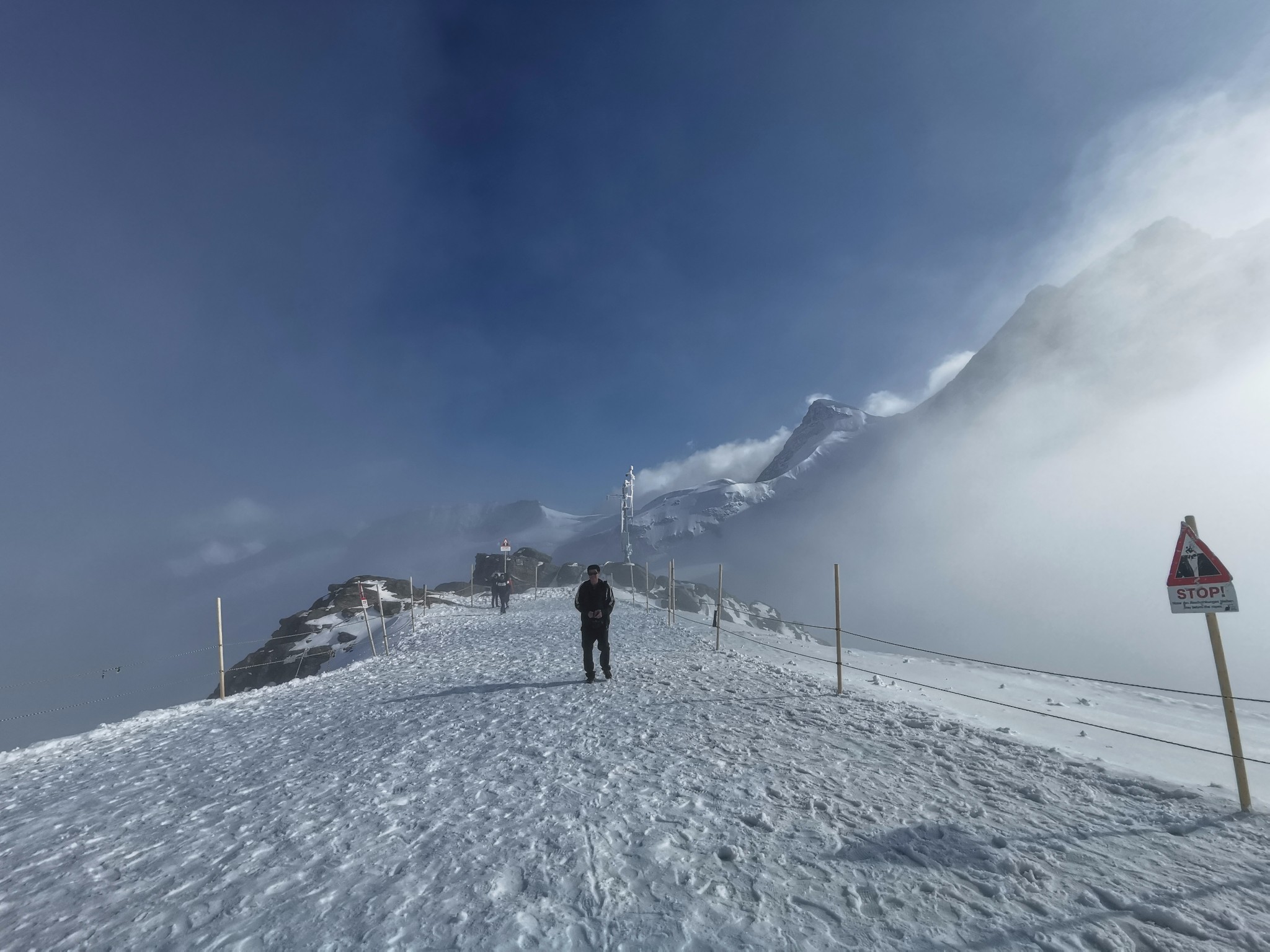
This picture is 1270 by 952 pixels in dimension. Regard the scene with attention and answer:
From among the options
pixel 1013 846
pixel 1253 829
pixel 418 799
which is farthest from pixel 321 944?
pixel 1253 829

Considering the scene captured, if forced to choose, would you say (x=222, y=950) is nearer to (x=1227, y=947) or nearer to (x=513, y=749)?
(x=513, y=749)

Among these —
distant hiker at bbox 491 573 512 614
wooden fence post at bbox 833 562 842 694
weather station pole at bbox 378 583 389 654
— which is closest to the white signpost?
wooden fence post at bbox 833 562 842 694

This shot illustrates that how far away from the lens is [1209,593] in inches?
230

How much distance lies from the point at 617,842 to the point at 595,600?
632 cm

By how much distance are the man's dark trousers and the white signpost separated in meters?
8.81

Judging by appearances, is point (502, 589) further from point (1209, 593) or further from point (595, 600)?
point (1209, 593)

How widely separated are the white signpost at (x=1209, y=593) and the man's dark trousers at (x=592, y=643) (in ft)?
28.9

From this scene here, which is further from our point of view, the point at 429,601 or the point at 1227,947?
the point at 429,601

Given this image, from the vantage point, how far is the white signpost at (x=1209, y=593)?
5.52 meters

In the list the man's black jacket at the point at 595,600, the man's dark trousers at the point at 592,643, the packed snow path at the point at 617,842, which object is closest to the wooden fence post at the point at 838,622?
the packed snow path at the point at 617,842

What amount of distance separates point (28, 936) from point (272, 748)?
4620 mm

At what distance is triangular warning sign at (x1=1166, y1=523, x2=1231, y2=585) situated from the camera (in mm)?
5841

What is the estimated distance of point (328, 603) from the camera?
4734 cm

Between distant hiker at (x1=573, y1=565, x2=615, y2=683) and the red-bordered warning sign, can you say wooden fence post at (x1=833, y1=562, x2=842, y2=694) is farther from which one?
distant hiker at (x1=573, y1=565, x2=615, y2=683)
